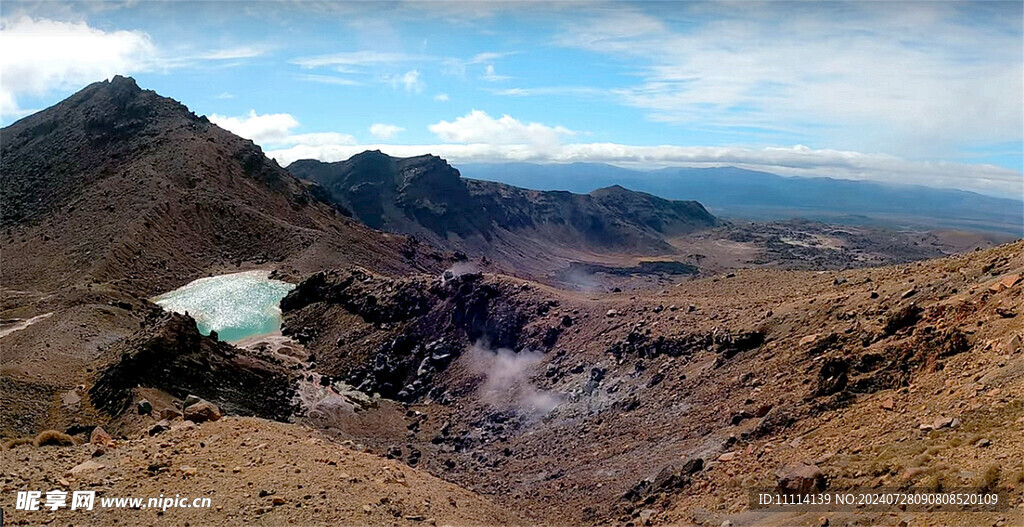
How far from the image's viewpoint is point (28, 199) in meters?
71.4

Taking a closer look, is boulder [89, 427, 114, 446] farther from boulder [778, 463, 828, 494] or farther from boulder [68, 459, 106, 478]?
boulder [778, 463, 828, 494]

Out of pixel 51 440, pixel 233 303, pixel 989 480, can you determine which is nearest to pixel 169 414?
pixel 51 440

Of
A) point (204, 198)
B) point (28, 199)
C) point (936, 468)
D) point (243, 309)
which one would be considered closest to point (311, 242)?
point (204, 198)

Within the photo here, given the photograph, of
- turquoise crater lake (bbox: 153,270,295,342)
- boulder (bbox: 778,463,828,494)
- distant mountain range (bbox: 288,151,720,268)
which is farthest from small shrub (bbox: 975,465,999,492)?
distant mountain range (bbox: 288,151,720,268)

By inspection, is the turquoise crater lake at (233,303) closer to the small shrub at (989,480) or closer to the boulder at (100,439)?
the boulder at (100,439)

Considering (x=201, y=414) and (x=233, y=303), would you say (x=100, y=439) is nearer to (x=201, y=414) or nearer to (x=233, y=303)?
(x=201, y=414)

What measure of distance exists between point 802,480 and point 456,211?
13352cm

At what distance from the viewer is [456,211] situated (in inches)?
5689

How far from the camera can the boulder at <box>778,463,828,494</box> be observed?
516 inches

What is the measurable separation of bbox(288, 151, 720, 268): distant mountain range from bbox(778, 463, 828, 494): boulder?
114782 millimetres

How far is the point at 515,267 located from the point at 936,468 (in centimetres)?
11668

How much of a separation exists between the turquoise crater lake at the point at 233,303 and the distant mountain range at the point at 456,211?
Result: 6432cm

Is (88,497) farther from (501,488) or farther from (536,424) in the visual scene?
(536,424)

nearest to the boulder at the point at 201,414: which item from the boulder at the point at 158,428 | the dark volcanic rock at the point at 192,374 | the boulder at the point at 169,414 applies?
the boulder at the point at 158,428
